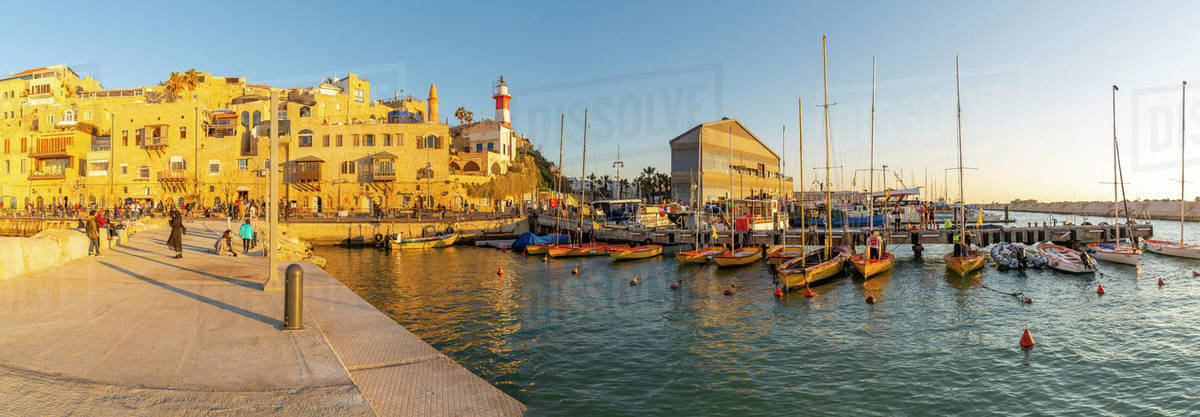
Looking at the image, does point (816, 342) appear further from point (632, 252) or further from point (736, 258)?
point (632, 252)

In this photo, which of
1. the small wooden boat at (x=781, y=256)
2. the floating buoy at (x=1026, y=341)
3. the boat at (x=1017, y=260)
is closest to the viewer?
the floating buoy at (x=1026, y=341)

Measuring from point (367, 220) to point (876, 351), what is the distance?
141ft

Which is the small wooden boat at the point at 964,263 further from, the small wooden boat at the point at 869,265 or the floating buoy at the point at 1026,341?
the floating buoy at the point at 1026,341

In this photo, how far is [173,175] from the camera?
2447 inches

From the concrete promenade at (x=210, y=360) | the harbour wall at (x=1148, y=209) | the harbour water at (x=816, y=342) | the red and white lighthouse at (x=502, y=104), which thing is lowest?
the harbour water at (x=816, y=342)

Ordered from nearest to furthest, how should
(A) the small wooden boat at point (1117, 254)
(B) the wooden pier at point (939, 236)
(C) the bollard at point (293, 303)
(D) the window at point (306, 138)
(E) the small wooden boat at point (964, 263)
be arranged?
(C) the bollard at point (293, 303) < (E) the small wooden boat at point (964, 263) < (A) the small wooden boat at point (1117, 254) < (B) the wooden pier at point (939, 236) < (D) the window at point (306, 138)

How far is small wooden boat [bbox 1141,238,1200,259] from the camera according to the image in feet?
108

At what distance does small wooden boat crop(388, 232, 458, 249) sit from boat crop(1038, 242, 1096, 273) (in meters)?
38.4

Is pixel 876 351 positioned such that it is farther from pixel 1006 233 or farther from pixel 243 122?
pixel 243 122

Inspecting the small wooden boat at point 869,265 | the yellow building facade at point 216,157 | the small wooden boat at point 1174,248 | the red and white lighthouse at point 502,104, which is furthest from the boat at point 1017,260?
the red and white lighthouse at point 502,104

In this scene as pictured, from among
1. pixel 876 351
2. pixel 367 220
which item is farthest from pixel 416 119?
pixel 876 351

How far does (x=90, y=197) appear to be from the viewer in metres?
64.8

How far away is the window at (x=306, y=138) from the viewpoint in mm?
61750

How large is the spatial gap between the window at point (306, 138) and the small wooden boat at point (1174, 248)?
7441 centimetres
